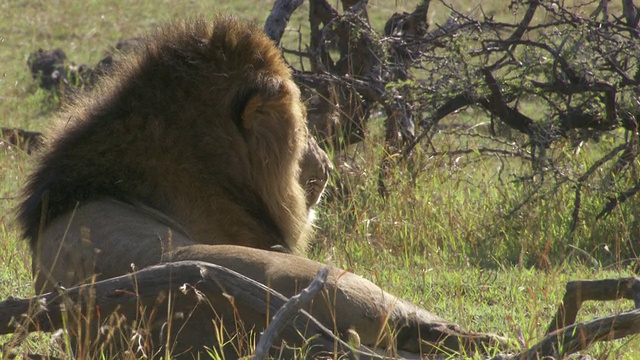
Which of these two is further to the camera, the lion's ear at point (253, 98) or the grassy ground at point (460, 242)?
the grassy ground at point (460, 242)

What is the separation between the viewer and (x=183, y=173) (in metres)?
3.46

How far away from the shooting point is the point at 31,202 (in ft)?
11.2

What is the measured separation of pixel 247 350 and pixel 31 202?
1.05 m

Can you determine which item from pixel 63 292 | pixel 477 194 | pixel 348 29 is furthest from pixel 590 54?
pixel 63 292

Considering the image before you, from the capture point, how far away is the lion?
2998 millimetres

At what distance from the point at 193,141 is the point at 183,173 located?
0.14m

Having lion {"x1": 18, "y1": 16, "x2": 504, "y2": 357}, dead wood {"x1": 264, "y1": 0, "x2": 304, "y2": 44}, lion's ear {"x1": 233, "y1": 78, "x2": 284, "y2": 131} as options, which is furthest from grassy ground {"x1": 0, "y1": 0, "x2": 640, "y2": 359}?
dead wood {"x1": 264, "y1": 0, "x2": 304, "y2": 44}

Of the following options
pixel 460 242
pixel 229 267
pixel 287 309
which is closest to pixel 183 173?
pixel 229 267

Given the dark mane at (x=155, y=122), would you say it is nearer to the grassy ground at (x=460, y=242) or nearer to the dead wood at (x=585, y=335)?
the grassy ground at (x=460, y=242)

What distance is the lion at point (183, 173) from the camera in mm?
2998

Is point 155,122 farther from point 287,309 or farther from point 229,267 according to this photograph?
point 287,309

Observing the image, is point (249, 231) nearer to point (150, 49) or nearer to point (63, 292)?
point (150, 49)

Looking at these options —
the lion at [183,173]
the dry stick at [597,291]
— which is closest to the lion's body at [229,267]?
the lion at [183,173]

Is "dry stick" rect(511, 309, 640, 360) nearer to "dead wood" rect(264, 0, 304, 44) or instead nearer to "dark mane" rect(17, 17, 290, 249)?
"dark mane" rect(17, 17, 290, 249)
